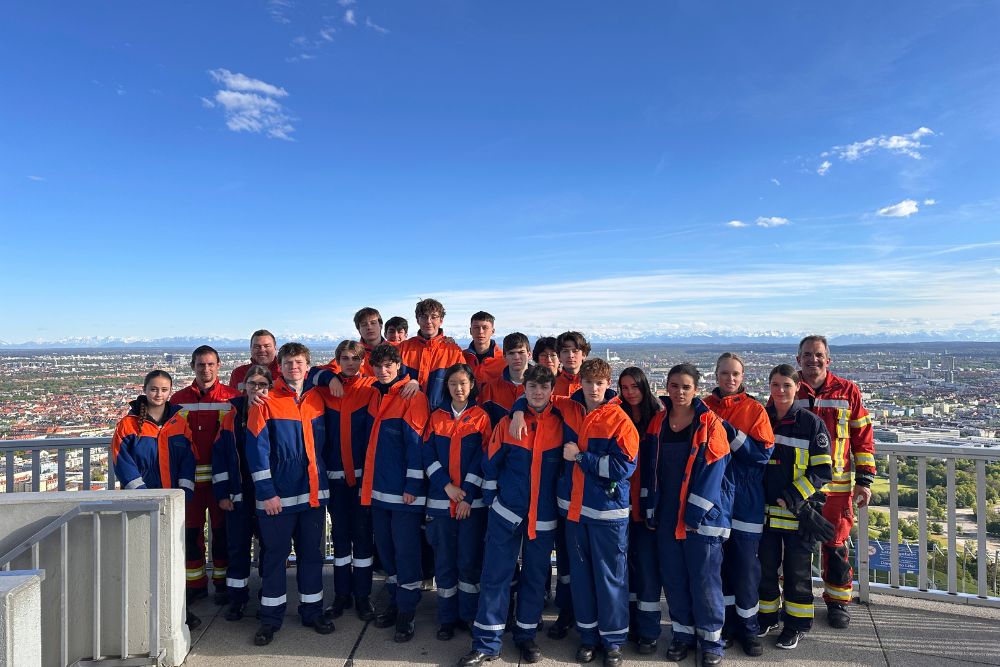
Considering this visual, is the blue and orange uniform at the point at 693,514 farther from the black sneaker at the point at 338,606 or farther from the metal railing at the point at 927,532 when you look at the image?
the black sneaker at the point at 338,606

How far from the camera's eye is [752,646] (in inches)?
160

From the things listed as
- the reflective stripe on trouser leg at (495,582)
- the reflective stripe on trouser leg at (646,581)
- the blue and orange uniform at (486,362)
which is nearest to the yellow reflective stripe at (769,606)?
the reflective stripe on trouser leg at (646,581)

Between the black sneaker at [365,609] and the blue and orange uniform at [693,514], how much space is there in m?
2.49

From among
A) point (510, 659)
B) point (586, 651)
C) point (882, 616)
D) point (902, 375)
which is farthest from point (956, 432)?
point (902, 375)

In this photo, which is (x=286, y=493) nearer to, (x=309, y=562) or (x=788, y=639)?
(x=309, y=562)

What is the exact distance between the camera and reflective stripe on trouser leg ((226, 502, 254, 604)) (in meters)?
4.61

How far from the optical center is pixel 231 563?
464 cm

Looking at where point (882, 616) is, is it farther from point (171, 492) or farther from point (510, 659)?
point (171, 492)

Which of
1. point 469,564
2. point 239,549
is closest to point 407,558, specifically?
point 469,564

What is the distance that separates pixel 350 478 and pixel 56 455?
9.93 ft

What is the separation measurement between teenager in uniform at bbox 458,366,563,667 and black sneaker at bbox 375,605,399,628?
0.88 metres

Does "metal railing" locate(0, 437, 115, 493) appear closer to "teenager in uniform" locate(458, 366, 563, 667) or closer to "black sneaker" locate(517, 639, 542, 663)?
"teenager in uniform" locate(458, 366, 563, 667)

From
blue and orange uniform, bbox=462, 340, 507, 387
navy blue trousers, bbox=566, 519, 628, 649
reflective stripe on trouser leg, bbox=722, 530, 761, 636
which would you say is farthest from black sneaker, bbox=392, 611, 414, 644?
reflective stripe on trouser leg, bbox=722, 530, 761, 636

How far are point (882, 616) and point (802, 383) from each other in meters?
2.13
